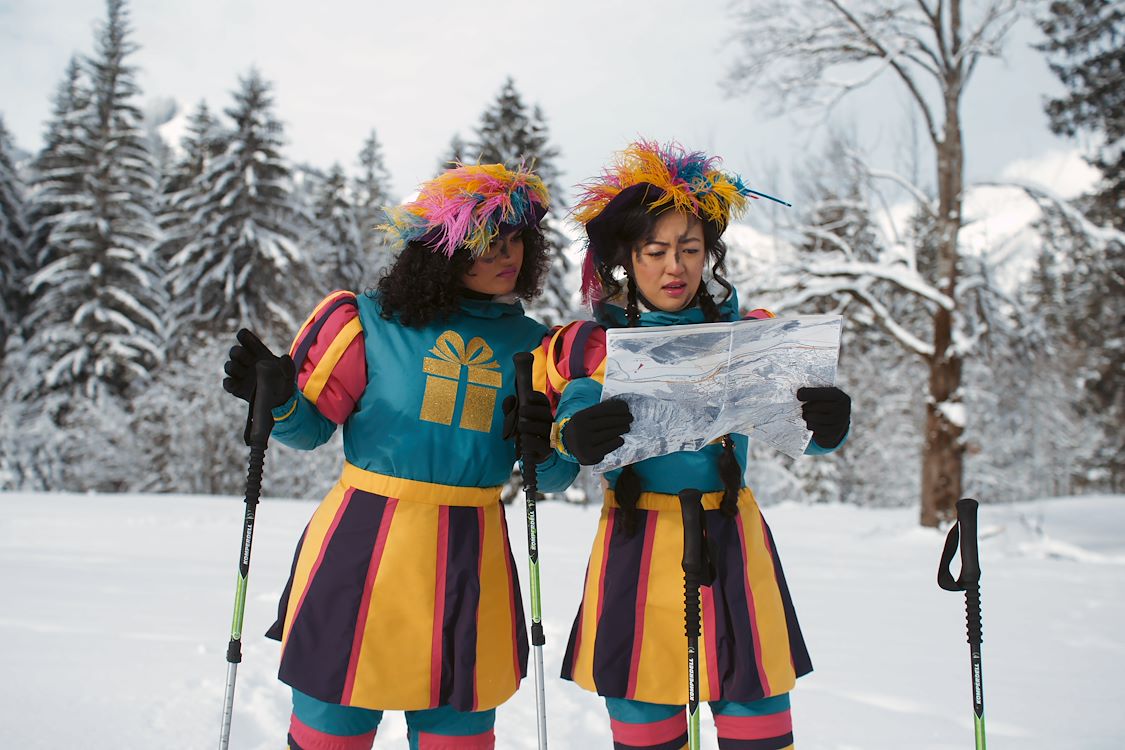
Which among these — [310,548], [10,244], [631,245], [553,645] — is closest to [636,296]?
[631,245]

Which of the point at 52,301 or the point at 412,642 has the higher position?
the point at 52,301

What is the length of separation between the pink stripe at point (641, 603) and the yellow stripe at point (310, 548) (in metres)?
0.77

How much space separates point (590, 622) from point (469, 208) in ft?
3.66

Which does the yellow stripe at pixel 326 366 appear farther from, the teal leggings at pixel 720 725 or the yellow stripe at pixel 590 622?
the teal leggings at pixel 720 725

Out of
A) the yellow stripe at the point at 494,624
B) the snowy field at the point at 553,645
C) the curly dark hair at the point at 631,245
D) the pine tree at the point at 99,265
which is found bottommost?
the snowy field at the point at 553,645

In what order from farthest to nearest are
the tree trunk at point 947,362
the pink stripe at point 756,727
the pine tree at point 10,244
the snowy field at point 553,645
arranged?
the pine tree at point 10,244
the tree trunk at point 947,362
the snowy field at point 553,645
the pink stripe at point 756,727

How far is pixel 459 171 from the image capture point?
7.32 ft

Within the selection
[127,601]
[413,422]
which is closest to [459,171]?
[413,422]

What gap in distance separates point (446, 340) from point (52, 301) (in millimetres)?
21233

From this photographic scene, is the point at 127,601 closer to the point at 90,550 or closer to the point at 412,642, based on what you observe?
the point at 90,550

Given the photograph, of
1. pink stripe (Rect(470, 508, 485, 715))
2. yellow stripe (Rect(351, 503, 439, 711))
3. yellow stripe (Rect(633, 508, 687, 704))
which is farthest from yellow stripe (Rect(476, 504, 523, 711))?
yellow stripe (Rect(633, 508, 687, 704))

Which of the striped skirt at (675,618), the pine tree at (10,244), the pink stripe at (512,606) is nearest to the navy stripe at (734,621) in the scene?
the striped skirt at (675,618)

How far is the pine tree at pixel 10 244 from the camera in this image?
2005 centimetres

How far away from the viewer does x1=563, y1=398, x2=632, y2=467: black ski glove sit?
1744mm
